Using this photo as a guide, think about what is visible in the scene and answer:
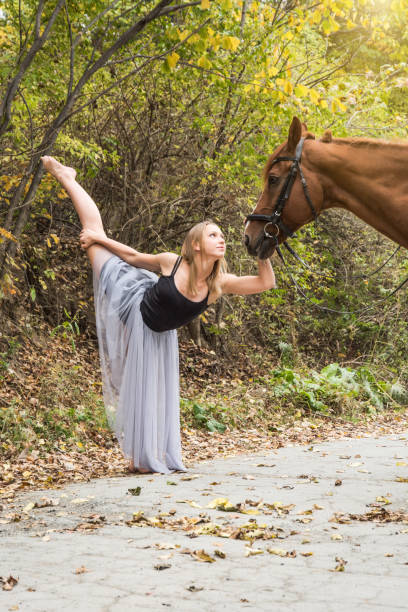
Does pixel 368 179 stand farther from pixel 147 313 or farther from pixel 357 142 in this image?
pixel 147 313

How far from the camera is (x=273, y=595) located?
287cm

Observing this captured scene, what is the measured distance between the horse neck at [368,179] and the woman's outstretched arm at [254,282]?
2.61ft

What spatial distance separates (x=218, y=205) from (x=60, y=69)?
4.30 m

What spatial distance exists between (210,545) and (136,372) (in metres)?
2.40

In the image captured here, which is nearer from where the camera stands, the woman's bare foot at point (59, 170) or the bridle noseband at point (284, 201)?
the bridle noseband at point (284, 201)

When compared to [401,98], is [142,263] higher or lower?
lower

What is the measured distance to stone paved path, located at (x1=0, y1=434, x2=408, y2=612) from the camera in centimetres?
283

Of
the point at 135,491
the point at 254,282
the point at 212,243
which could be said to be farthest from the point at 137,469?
the point at 212,243

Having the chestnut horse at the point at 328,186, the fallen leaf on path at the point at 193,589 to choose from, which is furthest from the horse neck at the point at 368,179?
the fallen leaf on path at the point at 193,589

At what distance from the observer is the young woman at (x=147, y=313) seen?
5766 millimetres

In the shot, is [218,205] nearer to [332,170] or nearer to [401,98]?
[332,170]

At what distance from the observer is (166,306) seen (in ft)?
18.7

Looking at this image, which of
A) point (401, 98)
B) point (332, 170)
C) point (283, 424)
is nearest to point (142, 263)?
point (332, 170)

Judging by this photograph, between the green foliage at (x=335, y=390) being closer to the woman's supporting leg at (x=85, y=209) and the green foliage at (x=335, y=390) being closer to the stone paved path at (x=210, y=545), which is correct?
the stone paved path at (x=210, y=545)
